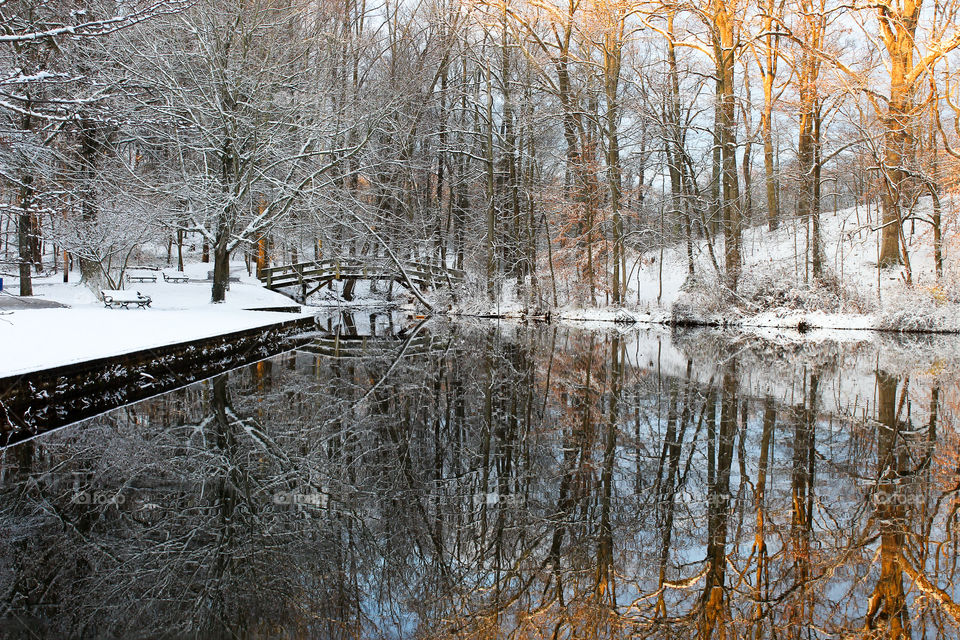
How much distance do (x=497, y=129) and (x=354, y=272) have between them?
9496 mm

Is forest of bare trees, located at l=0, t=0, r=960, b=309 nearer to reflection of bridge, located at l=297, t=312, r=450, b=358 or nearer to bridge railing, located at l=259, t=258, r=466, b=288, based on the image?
bridge railing, located at l=259, t=258, r=466, b=288

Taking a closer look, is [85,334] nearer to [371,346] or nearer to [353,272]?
[371,346]

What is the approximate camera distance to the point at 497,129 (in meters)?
27.4

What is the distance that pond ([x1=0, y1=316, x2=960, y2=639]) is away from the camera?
2.93 m

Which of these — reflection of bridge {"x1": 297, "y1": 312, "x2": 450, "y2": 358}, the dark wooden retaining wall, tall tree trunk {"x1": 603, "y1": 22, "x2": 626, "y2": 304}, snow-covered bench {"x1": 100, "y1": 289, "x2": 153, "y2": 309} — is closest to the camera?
the dark wooden retaining wall

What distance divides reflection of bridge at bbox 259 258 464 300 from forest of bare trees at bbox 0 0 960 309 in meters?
0.95

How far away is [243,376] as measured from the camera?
33.4 feet

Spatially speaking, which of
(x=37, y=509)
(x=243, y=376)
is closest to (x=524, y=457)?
(x=37, y=509)

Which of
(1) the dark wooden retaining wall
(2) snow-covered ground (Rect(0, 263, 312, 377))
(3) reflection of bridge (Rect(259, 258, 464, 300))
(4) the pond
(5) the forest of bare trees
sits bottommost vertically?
(4) the pond

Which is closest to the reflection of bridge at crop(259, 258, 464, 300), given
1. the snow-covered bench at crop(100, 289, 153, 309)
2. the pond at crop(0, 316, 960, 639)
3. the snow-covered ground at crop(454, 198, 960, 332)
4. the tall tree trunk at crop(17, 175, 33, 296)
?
the snow-covered ground at crop(454, 198, 960, 332)

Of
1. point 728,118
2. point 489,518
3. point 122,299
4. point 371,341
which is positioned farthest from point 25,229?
point 728,118

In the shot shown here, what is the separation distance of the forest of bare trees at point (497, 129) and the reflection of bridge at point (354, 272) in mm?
954

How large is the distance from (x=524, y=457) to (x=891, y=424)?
4.05m

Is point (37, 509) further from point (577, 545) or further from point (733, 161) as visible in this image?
point (733, 161)
